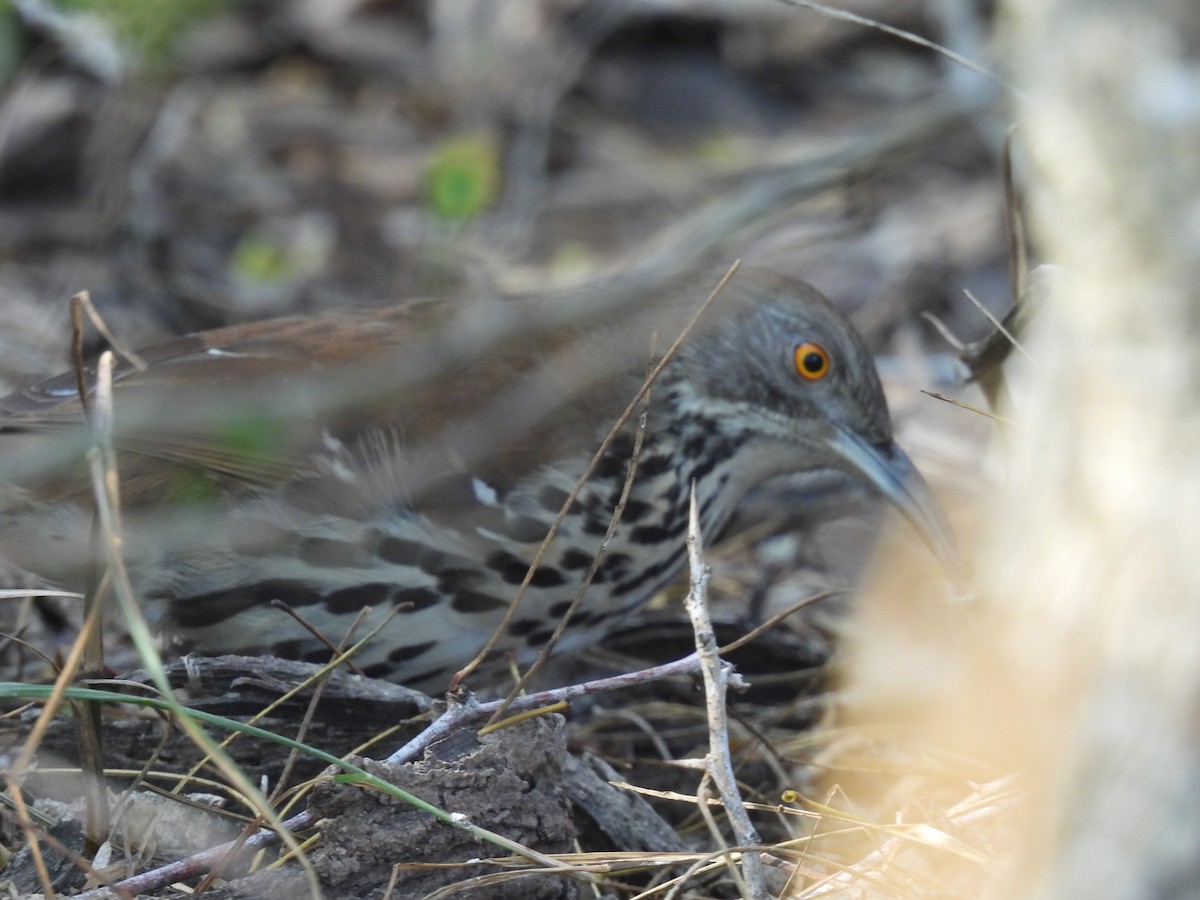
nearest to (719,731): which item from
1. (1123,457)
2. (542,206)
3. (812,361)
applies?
(1123,457)

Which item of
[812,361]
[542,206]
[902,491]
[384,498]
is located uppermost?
[812,361]

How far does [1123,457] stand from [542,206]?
4.69 metres

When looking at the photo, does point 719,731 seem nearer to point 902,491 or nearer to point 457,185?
point 902,491

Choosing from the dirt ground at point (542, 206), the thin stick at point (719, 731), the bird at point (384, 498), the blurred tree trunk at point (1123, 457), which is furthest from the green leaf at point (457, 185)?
the blurred tree trunk at point (1123, 457)

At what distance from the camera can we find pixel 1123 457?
4.31 ft

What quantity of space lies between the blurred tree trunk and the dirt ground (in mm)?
797

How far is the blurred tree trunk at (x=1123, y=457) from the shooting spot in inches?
47.7

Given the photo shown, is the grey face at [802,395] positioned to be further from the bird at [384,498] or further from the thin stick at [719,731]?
the thin stick at [719,731]

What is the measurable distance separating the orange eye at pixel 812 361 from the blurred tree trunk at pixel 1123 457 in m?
1.71

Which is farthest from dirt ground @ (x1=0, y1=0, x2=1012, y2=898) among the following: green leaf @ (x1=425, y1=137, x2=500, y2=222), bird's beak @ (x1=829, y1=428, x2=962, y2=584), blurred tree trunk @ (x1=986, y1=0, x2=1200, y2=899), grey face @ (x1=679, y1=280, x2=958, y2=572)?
blurred tree trunk @ (x1=986, y1=0, x2=1200, y2=899)

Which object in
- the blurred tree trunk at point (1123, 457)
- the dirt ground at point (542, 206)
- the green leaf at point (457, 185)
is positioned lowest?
the dirt ground at point (542, 206)

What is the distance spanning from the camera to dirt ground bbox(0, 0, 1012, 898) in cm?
250

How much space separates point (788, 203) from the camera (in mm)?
2430

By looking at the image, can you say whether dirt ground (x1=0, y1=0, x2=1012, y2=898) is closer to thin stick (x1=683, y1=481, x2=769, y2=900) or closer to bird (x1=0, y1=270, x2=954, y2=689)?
thin stick (x1=683, y1=481, x2=769, y2=900)
